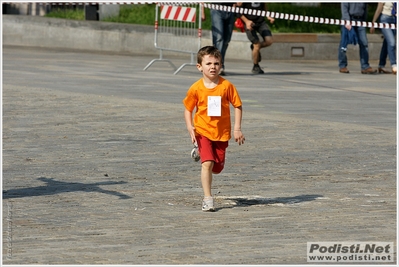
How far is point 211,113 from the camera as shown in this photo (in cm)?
746

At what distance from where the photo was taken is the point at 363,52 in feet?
63.3

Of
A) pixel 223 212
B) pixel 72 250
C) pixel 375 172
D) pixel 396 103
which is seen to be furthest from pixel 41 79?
pixel 72 250

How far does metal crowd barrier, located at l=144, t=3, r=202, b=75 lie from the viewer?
60.6ft

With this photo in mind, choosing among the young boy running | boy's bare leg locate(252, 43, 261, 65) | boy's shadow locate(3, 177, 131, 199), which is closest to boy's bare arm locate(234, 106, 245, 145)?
the young boy running

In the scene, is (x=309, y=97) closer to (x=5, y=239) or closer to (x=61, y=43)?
(x=5, y=239)

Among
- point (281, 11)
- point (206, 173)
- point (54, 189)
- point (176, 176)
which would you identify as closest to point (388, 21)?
point (281, 11)

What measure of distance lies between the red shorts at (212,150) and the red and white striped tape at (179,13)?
10777mm

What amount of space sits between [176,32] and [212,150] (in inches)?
477

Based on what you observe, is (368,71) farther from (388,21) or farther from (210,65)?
(210,65)

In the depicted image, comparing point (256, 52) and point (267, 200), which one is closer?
point (267, 200)

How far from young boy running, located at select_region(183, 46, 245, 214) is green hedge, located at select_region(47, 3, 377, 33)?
1560 centimetres

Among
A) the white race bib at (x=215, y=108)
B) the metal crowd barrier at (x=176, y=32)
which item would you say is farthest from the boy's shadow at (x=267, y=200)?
the metal crowd barrier at (x=176, y=32)

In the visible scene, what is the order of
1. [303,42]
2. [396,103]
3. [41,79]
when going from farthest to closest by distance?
[303,42], [41,79], [396,103]

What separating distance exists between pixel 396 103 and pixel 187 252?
898 centimetres
